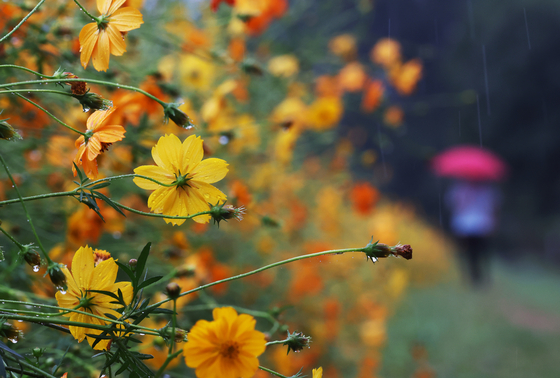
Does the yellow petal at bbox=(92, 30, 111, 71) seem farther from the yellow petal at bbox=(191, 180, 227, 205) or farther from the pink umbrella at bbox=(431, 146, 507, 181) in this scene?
the pink umbrella at bbox=(431, 146, 507, 181)

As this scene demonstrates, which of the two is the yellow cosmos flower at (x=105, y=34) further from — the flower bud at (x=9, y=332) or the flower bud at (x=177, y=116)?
the flower bud at (x=9, y=332)

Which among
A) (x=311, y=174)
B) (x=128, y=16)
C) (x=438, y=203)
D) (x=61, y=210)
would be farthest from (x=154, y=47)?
(x=438, y=203)

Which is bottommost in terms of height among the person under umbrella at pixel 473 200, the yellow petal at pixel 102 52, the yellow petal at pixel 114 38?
the yellow petal at pixel 102 52

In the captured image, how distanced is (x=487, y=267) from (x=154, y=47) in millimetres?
4247

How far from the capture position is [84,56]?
315 millimetres

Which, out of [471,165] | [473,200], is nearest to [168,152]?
Result: [471,165]

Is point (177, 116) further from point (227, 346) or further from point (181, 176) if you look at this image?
point (227, 346)

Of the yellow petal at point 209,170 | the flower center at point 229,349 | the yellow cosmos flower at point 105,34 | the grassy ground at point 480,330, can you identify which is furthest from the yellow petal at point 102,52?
the grassy ground at point 480,330

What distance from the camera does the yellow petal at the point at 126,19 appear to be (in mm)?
322

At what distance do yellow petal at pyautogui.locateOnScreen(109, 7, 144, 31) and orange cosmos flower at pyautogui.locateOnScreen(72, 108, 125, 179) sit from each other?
0.07 metres

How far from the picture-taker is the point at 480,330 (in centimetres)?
295

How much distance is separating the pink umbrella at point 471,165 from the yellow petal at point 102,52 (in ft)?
13.2

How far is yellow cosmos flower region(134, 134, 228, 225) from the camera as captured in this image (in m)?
0.31

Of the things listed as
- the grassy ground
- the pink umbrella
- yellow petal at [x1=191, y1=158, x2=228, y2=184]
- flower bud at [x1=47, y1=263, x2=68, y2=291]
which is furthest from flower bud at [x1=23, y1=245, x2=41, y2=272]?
the pink umbrella
